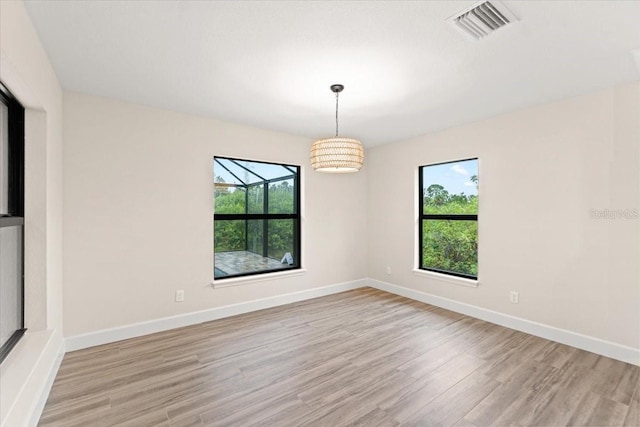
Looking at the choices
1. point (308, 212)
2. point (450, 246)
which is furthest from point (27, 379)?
point (450, 246)

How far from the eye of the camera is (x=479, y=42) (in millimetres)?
2018

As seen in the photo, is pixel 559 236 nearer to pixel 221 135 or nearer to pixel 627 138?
pixel 627 138

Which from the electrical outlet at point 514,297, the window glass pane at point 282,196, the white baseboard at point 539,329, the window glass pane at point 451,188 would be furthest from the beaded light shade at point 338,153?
the white baseboard at point 539,329

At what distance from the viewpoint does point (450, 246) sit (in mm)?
4117

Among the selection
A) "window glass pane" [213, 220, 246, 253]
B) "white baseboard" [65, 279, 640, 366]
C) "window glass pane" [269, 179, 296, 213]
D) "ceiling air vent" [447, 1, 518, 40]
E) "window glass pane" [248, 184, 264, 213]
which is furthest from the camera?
"window glass pane" [269, 179, 296, 213]

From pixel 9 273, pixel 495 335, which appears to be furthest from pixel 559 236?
pixel 9 273

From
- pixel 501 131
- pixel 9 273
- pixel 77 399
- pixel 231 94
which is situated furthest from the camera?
pixel 501 131

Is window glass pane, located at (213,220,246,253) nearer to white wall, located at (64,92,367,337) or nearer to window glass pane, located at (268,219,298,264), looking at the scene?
white wall, located at (64,92,367,337)

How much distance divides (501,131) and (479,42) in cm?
176

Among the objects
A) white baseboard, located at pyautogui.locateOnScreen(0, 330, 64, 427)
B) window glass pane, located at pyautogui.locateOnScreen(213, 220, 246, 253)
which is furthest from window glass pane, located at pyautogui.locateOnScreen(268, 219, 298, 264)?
white baseboard, located at pyautogui.locateOnScreen(0, 330, 64, 427)

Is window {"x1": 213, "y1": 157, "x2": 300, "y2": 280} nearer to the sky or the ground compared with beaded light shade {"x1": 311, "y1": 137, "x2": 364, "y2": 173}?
nearer to the ground

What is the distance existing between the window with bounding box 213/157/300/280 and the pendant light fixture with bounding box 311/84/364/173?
1.58 m

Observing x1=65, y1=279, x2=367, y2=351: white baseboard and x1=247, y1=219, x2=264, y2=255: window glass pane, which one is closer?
x1=65, y1=279, x2=367, y2=351: white baseboard

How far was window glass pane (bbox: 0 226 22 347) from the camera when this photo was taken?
182cm
